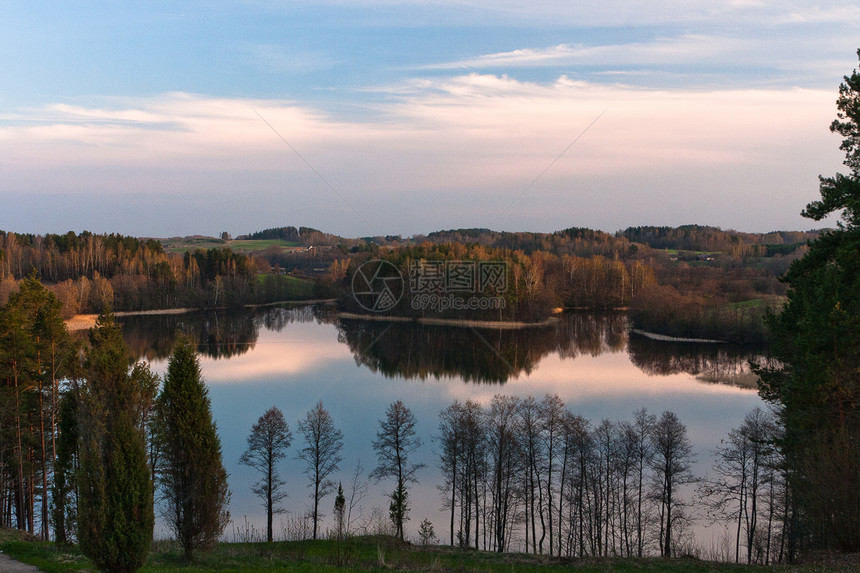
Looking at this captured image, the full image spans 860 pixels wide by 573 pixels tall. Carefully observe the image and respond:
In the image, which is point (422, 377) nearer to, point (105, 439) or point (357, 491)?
point (357, 491)

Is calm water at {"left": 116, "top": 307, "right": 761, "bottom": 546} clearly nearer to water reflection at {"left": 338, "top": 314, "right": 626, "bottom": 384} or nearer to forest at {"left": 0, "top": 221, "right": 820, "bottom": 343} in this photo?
water reflection at {"left": 338, "top": 314, "right": 626, "bottom": 384}

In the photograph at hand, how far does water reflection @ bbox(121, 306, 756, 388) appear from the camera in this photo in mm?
35469

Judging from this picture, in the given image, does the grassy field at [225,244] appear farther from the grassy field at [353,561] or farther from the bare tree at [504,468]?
the grassy field at [353,561]

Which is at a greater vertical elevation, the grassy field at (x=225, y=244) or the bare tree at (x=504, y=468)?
the grassy field at (x=225, y=244)

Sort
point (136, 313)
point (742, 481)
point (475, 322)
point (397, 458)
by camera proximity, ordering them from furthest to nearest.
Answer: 1. point (136, 313)
2. point (475, 322)
3. point (397, 458)
4. point (742, 481)

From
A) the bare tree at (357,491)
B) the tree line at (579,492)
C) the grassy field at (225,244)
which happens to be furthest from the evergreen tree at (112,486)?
the grassy field at (225,244)

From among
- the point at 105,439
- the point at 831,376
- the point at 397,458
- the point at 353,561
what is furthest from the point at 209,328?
the point at 831,376

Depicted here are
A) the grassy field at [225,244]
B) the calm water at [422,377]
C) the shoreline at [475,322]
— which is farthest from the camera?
the grassy field at [225,244]

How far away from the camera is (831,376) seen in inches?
388

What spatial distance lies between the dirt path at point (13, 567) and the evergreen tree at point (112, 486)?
4.92ft

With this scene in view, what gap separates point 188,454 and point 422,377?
971 inches

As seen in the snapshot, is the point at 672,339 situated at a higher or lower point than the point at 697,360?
higher

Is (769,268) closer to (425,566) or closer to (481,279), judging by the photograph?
(481,279)

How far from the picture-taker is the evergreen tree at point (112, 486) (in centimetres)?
715
